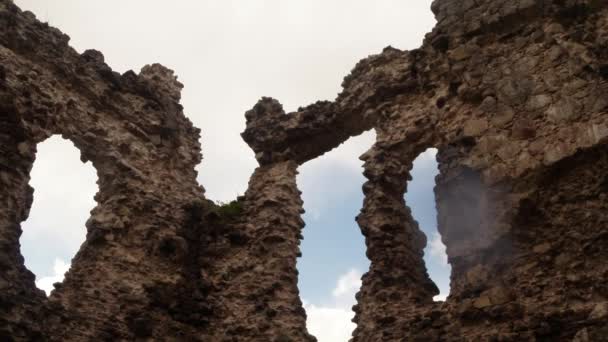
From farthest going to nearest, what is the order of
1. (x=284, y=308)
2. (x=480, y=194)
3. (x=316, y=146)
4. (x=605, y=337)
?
(x=316, y=146), (x=284, y=308), (x=480, y=194), (x=605, y=337)

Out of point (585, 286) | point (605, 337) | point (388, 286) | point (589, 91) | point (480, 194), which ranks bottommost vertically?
point (605, 337)

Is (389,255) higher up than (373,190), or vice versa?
(373,190)

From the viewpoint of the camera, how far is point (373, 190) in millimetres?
8648

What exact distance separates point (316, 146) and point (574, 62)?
178 inches

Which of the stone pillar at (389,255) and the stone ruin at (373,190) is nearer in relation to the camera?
the stone ruin at (373,190)

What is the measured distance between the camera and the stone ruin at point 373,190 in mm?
6344

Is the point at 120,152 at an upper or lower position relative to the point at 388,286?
upper

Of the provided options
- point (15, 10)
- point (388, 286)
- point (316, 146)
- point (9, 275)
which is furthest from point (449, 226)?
point (15, 10)

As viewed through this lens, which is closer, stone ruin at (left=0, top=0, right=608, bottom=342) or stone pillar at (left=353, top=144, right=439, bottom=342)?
stone ruin at (left=0, top=0, right=608, bottom=342)

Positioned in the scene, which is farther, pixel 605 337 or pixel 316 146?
pixel 316 146

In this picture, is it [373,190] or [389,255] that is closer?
[389,255]

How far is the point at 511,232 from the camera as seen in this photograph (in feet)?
21.3

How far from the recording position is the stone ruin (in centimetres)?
634

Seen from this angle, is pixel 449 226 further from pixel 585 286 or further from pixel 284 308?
pixel 284 308
